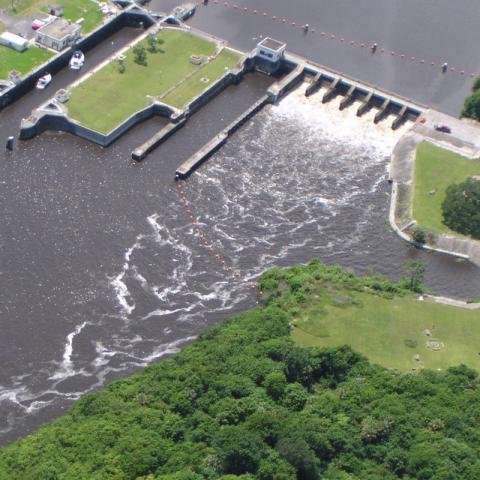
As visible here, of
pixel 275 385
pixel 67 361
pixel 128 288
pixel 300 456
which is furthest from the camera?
pixel 128 288


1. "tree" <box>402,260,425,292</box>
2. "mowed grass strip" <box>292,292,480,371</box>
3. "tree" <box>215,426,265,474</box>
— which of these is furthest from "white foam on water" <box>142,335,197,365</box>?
"tree" <box>402,260,425,292</box>

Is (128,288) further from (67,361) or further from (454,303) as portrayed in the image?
(454,303)

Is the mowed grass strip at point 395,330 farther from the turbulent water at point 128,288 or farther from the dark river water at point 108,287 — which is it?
the turbulent water at point 128,288

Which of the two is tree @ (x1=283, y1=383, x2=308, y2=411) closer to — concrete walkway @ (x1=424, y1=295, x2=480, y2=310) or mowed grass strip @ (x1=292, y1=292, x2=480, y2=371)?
mowed grass strip @ (x1=292, y1=292, x2=480, y2=371)

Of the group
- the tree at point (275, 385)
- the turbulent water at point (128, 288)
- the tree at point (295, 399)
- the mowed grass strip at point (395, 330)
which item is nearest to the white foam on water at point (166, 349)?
the turbulent water at point (128, 288)

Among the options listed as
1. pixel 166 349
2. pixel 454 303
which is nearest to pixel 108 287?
pixel 166 349

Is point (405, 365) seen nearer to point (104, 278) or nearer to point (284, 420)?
point (284, 420)

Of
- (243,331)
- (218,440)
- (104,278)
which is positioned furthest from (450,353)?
(104,278)
